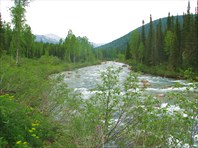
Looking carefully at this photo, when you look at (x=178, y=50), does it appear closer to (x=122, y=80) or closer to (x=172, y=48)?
(x=172, y=48)

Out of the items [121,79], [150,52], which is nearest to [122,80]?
[121,79]

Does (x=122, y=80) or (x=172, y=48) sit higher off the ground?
(x=172, y=48)

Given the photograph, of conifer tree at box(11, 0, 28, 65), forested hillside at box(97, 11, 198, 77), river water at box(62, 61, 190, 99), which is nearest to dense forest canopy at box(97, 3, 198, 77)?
forested hillside at box(97, 11, 198, 77)

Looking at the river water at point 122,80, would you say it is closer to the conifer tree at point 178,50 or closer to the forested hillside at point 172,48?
the forested hillside at point 172,48

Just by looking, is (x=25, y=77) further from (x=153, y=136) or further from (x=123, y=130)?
(x=153, y=136)

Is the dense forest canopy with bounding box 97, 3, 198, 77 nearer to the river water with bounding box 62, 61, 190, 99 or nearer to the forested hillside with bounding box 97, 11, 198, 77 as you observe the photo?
the forested hillside with bounding box 97, 11, 198, 77

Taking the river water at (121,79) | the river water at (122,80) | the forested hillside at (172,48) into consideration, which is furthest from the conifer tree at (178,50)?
the river water at (122,80)

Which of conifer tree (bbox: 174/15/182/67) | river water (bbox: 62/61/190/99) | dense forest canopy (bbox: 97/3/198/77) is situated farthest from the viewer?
conifer tree (bbox: 174/15/182/67)

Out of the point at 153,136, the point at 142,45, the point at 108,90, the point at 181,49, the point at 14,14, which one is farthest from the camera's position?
the point at 142,45

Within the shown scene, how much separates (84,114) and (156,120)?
1.45 meters

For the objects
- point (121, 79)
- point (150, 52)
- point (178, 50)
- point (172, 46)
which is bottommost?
point (121, 79)

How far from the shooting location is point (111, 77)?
18.5ft

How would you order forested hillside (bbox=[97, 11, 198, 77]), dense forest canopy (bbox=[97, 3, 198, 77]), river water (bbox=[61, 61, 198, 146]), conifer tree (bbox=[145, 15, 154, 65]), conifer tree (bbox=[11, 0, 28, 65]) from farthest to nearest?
conifer tree (bbox=[145, 15, 154, 65]) → dense forest canopy (bbox=[97, 3, 198, 77]) → forested hillside (bbox=[97, 11, 198, 77]) → conifer tree (bbox=[11, 0, 28, 65]) → river water (bbox=[61, 61, 198, 146])

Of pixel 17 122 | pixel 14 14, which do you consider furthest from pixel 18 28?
pixel 17 122
